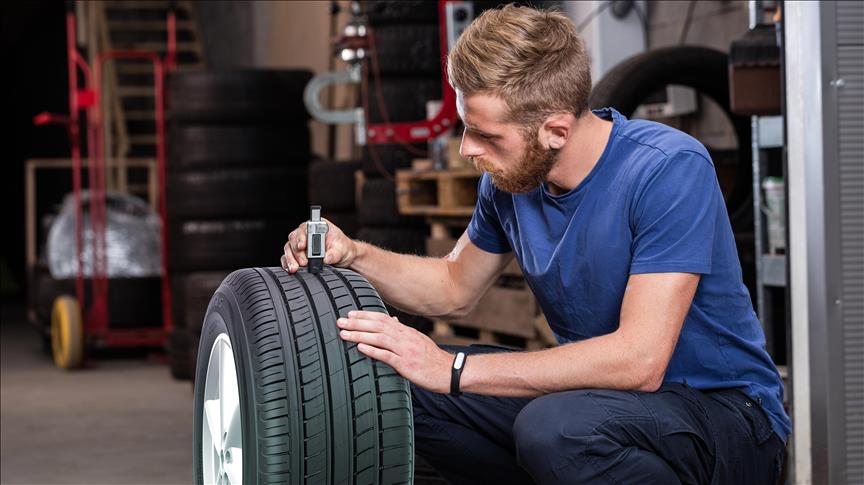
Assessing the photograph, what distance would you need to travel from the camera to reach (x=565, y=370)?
197 cm

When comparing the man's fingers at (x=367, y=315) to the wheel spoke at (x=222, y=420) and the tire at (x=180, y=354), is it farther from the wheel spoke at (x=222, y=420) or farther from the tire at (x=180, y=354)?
the tire at (x=180, y=354)

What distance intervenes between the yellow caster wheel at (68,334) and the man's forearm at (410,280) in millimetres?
4189

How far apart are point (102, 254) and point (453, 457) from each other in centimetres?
476

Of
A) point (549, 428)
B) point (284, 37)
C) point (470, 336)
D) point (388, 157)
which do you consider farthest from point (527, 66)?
point (284, 37)

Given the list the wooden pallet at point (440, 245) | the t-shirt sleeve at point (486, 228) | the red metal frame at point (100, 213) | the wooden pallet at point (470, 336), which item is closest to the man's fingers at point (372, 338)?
the t-shirt sleeve at point (486, 228)

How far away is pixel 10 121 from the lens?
43.2 ft

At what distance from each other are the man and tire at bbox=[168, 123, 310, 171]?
3796 millimetres

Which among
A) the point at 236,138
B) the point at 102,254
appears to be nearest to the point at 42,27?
the point at 102,254

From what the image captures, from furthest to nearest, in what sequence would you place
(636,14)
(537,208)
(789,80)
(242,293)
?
(636,14), (537,208), (242,293), (789,80)

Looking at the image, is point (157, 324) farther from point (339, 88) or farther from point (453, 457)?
point (453, 457)

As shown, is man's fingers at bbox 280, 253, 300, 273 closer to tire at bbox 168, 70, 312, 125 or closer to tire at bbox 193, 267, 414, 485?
tire at bbox 193, 267, 414, 485

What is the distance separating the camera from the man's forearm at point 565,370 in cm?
195

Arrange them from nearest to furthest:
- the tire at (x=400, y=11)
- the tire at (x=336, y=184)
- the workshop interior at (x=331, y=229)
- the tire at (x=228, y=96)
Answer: the workshop interior at (x=331, y=229) < the tire at (x=400, y=11) < the tire at (x=336, y=184) < the tire at (x=228, y=96)

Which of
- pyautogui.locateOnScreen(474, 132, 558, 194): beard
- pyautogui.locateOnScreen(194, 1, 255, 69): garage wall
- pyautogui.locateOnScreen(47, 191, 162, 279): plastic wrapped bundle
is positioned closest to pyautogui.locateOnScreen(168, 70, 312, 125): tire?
pyautogui.locateOnScreen(194, 1, 255, 69): garage wall
